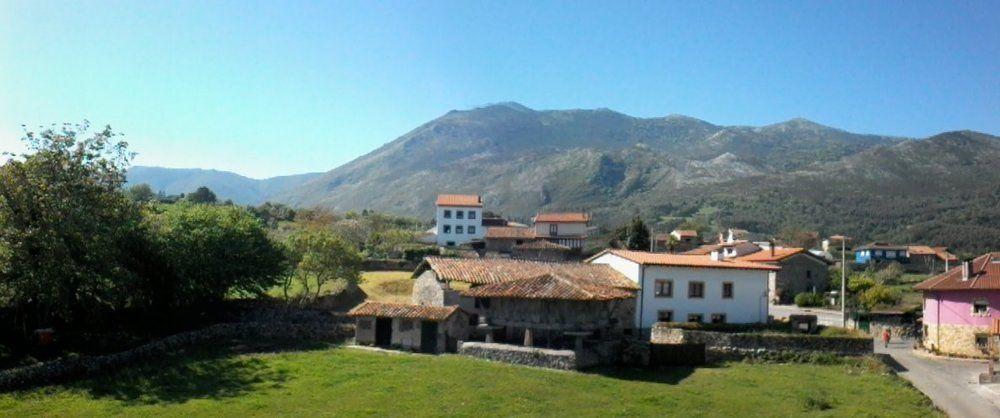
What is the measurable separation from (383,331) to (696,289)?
17874mm

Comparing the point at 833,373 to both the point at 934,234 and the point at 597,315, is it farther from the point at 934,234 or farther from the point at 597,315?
the point at 934,234

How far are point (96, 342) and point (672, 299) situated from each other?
98.2 feet

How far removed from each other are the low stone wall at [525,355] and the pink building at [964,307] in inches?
941

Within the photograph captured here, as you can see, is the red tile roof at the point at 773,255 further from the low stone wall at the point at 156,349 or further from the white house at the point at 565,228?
the low stone wall at the point at 156,349

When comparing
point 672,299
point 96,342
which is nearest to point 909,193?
point 672,299

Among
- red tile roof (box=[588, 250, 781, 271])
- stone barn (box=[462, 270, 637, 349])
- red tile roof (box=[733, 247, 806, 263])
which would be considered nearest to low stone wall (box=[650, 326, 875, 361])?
stone barn (box=[462, 270, 637, 349])

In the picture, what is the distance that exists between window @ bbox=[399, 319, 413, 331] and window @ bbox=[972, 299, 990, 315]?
31.4 meters

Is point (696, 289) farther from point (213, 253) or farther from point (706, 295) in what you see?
point (213, 253)

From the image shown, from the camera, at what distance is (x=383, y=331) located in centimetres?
3862

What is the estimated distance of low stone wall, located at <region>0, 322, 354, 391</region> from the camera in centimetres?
2998

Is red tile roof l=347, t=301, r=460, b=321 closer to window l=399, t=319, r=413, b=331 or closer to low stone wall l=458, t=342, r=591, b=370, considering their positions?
window l=399, t=319, r=413, b=331

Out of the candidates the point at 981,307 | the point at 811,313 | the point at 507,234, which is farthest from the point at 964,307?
the point at 507,234

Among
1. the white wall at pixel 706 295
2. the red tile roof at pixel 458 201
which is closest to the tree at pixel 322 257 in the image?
the white wall at pixel 706 295

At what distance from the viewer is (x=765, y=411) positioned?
26.4 m
